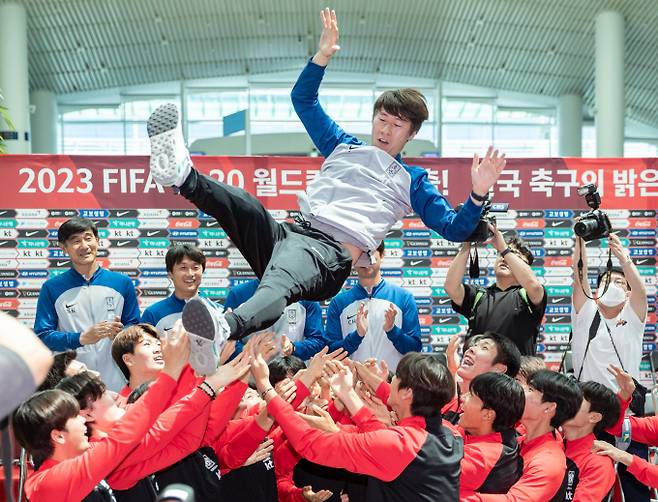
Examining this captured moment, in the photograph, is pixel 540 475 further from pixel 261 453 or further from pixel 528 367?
pixel 261 453

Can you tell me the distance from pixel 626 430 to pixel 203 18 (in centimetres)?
1192

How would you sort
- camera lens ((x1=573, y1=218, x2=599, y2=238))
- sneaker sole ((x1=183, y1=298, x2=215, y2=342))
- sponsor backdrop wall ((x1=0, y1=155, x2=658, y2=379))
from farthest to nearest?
1. sponsor backdrop wall ((x1=0, y1=155, x2=658, y2=379))
2. camera lens ((x1=573, y1=218, x2=599, y2=238))
3. sneaker sole ((x1=183, y1=298, x2=215, y2=342))

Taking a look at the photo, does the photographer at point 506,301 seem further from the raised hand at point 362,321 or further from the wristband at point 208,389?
the wristband at point 208,389

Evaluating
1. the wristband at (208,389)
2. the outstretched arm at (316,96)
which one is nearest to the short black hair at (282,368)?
the outstretched arm at (316,96)

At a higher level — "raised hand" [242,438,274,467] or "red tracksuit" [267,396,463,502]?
"red tracksuit" [267,396,463,502]

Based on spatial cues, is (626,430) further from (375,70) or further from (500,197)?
(375,70)

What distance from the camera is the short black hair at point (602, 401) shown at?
383 centimetres

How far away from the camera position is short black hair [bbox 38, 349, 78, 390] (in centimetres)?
370

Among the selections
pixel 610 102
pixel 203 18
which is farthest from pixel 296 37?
pixel 610 102

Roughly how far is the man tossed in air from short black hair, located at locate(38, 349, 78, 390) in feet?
3.30

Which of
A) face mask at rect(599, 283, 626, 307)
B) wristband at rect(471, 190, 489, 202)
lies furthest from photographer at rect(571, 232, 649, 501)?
wristband at rect(471, 190, 489, 202)

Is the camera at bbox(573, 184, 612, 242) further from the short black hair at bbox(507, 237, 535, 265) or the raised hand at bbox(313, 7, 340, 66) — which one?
the raised hand at bbox(313, 7, 340, 66)

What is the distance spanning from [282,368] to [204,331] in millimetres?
1510

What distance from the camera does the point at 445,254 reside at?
6695mm
